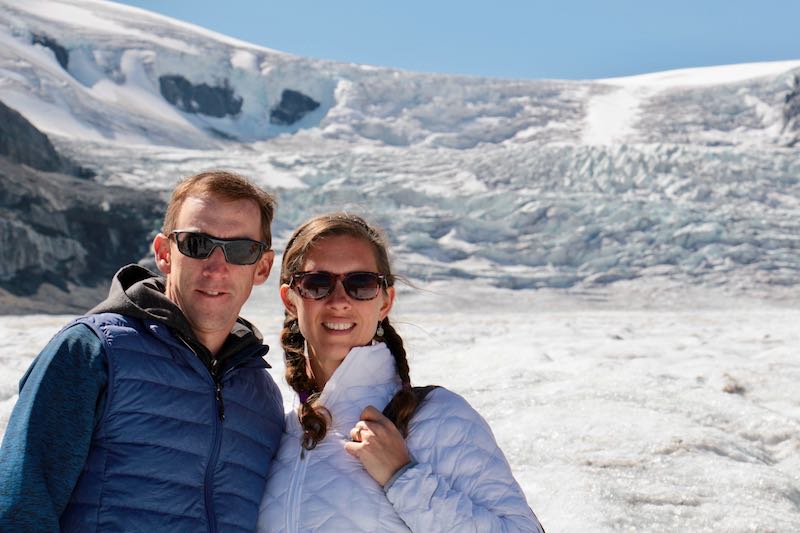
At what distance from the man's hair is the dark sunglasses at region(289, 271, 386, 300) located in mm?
143

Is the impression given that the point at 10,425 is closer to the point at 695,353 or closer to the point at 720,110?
the point at 695,353

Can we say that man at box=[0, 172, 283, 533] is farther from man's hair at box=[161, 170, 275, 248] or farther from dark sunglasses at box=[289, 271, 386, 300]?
dark sunglasses at box=[289, 271, 386, 300]

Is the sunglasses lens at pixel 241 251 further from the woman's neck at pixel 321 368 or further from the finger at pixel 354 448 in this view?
the finger at pixel 354 448

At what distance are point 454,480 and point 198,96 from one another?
1456 inches

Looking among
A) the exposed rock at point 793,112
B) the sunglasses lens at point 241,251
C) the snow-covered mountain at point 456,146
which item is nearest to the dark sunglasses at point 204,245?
the sunglasses lens at point 241,251

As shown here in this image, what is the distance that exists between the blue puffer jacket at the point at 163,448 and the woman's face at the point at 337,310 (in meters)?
0.22

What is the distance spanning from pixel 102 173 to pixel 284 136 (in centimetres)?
1361

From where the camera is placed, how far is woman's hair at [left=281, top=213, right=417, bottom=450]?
177cm

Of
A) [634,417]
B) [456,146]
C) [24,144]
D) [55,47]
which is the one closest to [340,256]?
[634,417]

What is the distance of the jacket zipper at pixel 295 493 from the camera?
1.64 meters

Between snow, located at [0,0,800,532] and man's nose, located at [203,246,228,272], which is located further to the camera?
snow, located at [0,0,800,532]

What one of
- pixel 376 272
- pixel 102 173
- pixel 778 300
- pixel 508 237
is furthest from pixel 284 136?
pixel 376 272

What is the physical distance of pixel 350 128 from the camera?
34500 mm

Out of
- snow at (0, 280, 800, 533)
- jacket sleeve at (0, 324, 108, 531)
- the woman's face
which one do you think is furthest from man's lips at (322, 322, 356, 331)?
jacket sleeve at (0, 324, 108, 531)
